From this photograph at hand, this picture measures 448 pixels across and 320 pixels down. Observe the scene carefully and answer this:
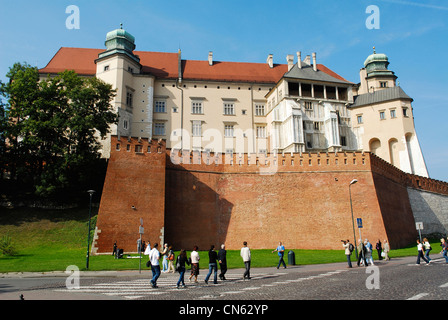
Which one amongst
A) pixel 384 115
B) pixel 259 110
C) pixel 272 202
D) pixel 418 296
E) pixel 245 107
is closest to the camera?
pixel 418 296

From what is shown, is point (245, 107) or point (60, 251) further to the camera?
point (245, 107)

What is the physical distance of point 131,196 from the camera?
29.9 m

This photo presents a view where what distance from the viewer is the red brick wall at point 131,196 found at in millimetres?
28328

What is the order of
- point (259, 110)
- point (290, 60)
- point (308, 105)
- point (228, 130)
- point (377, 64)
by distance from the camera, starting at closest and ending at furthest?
point (308, 105), point (228, 130), point (259, 110), point (290, 60), point (377, 64)

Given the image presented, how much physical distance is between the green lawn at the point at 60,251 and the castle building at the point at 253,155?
3035 millimetres

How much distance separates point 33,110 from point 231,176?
2000 cm

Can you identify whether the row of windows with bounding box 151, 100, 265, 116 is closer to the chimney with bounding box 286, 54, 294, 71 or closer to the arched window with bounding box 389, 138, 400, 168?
the chimney with bounding box 286, 54, 294, 71

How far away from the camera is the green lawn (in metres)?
22.2

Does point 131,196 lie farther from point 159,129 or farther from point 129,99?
point 159,129

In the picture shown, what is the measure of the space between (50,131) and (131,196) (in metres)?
12.2

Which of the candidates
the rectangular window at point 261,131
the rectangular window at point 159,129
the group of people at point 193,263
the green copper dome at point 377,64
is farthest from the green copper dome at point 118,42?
the group of people at point 193,263

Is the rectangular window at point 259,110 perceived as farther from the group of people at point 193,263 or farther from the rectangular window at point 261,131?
the group of people at point 193,263

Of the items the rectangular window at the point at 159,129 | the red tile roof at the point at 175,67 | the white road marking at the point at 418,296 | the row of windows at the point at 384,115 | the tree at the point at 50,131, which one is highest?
the red tile roof at the point at 175,67

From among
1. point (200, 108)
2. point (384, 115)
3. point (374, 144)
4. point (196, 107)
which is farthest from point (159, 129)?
point (384, 115)
